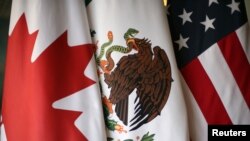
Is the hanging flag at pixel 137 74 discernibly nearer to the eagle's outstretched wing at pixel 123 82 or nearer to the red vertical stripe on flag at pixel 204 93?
the eagle's outstretched wing at pixel 123 82

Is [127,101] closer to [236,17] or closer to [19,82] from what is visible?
[19,82]

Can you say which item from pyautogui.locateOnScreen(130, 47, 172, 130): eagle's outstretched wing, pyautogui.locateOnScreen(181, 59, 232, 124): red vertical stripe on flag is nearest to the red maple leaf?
pyautogui.locateOnScreen(130, 47, 172, 130): eagle's outstretched wing

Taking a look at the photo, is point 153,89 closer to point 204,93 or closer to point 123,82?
point 123,82

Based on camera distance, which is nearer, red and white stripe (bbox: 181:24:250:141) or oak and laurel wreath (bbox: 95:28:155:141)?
oak and laurel wreath (bbox: 95:28:155:141)

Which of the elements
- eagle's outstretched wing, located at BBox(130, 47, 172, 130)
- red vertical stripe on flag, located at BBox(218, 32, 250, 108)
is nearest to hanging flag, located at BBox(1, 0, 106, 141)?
eagle's outstretched wing, located at BBox(130, 47, 172, 130)

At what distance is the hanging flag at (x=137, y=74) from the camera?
2.33ft

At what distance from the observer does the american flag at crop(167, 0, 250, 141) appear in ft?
2.73

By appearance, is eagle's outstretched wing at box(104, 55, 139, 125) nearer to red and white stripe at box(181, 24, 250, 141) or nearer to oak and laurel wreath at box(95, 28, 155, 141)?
oak and laurel wreath at box(95, 28, 155, 141)

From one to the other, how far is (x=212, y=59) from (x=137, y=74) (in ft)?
0.91

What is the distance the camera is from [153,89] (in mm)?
730

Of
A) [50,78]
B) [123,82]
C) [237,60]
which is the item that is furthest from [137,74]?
[237,60]

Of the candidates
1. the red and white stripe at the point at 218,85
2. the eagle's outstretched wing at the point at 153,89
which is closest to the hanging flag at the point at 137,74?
the eagle's outstretched wing at the point at 153,89

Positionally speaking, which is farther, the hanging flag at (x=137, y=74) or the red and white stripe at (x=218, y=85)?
the red and white stripe at (x=218, y=85)

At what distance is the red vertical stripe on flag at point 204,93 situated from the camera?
83cm
